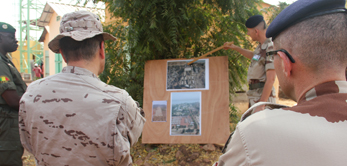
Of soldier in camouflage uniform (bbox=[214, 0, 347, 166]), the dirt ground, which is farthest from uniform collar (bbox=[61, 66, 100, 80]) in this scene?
the dirt ground

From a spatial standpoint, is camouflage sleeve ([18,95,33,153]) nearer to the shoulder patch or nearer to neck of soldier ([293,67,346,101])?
the shoulder patch

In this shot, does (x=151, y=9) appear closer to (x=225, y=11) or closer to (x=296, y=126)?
(x=225, y=11)

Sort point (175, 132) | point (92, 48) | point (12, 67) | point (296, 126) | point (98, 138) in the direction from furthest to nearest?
point (175, 132), point (12, 67), point (92, 48), point (98, 138), point (296, 126)

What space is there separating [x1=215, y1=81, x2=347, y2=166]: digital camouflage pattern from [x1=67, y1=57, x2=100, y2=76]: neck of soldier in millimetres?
1021

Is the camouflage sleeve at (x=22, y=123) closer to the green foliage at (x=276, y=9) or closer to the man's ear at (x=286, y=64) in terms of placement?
the man's ear at (x=286, y=64)

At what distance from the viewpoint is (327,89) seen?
78 cm

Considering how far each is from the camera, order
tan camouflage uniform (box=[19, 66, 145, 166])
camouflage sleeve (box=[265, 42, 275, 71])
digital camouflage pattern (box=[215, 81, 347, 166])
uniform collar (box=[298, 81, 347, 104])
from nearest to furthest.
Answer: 1. digital camouflage pattern (box=[215, 81, 347, 166])
2. uniform collar (box=[298, 81, 347, 104])
3. tan camouflage uniform (box=[19, 66, 145, 166])
4. camouflage sleeve (box=[265, 42, 275, 71])

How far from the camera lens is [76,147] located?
1.22 m

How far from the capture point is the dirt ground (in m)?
3.07

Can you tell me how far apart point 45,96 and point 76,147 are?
13.4 inches

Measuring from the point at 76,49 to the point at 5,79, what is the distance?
1306 mm

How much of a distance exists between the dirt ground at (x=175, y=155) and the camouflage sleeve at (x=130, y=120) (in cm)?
184

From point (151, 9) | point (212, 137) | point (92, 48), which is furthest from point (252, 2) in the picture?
point (92, 48)

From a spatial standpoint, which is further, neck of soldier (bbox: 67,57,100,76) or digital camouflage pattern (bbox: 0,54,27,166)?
digital camouflage pattern (bbox: 0,54,27,166)
